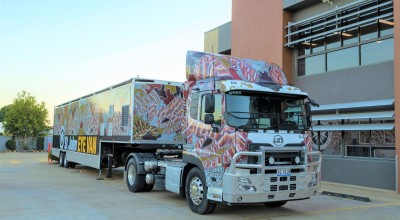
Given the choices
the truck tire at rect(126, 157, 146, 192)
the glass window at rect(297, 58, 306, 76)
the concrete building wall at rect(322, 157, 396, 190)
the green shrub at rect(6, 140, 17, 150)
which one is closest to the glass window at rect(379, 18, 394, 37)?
the glass window at rect(297, 58, 306, 76)

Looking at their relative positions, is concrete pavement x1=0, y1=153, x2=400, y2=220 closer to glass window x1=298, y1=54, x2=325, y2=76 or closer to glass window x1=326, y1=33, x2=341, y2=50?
glass window x1=298, y1=54, x2=325, y2=76

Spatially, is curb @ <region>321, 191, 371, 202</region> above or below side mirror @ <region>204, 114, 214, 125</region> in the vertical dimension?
below

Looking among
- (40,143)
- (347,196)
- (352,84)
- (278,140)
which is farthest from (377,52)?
(40,143)

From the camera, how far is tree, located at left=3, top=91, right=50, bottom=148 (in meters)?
42.9

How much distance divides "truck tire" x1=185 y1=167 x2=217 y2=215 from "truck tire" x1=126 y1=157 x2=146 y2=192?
291 centimetres

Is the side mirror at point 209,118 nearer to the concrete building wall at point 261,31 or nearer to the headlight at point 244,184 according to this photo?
the headlight at point 244,184

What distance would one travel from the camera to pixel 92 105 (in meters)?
16.6

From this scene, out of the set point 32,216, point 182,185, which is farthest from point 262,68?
point 32,216

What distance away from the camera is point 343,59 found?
14.9m

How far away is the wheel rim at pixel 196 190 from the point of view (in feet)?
27.7

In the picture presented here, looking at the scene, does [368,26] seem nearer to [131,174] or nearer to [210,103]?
[210,103]

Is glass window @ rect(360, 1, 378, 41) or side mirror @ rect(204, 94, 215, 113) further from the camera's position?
glass window @ rect(360, 1, 378, 41)

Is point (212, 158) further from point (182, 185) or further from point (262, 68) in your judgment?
point (262, 68)

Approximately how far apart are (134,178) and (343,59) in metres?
9.19
